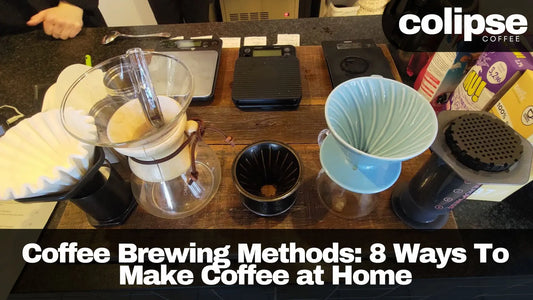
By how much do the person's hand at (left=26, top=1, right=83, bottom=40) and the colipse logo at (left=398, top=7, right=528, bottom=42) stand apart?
2.99ft

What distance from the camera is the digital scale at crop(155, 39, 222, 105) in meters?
0.65

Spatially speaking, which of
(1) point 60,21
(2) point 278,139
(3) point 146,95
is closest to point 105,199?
(3) point 146,95

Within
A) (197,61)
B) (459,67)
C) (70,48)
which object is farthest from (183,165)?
(70,48)

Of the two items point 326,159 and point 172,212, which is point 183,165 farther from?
point 326,159

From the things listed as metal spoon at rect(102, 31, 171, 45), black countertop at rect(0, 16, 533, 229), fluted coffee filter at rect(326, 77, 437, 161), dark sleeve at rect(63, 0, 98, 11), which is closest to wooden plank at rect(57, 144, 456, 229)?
fluted coffee filter at rect(326, 77, 437, 161)

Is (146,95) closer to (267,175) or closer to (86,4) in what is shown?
(267,175)

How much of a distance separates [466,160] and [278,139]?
1.04 ft

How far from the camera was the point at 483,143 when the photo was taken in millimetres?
363

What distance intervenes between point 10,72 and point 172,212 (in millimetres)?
667

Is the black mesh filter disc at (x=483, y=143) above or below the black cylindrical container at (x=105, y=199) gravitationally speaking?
above

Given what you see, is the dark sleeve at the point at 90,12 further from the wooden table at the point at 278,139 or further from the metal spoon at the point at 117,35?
the wooden table at the point at 278,139

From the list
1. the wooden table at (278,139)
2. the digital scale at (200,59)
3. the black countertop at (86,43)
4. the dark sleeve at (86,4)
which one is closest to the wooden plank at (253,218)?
the wooden table at (278,139)

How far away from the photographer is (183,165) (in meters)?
0.47

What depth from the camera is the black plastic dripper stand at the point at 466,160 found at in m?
0.35
